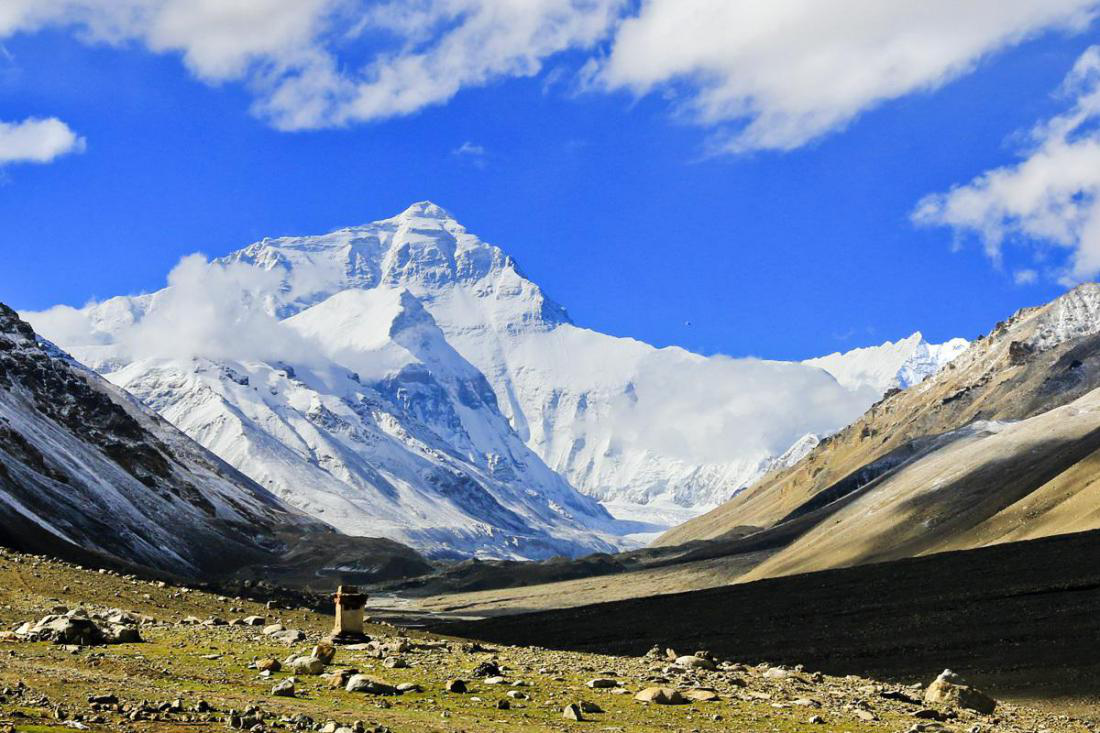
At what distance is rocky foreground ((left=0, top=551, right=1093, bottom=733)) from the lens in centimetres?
2703

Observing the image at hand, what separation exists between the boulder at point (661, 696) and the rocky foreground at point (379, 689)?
4cm

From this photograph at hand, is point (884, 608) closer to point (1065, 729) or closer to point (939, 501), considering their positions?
point (1065, 729)

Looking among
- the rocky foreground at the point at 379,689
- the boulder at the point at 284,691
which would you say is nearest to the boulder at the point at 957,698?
the rocky foreground at the point at 379,689

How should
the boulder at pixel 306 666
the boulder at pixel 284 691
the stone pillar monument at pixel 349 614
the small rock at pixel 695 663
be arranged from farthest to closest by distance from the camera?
the small rock at pixel 695 663 → the stone pillar monument at pixel 349 614 → the boulder at pixel 306 666 → the boulder at pixel 284 691

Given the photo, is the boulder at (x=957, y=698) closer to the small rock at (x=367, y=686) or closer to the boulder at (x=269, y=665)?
the small rock at (x=367, y=686)

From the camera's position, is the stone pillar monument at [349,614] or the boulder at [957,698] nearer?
the boulder at [957,698]

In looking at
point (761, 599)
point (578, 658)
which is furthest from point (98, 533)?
point (578, 658)

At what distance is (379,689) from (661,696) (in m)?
7.43

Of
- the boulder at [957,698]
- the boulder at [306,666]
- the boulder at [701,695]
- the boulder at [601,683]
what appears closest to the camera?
the boulder at [306,666]

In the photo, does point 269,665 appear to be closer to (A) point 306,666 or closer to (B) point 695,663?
(A) point 306,666

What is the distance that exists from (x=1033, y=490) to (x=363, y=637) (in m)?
136

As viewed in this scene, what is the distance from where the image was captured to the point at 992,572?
112125mm

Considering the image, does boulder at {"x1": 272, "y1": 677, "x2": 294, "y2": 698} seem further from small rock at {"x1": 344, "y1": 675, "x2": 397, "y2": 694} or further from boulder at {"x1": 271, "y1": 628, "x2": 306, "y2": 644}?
boulder at {"x1": 271, "y1": 628, "x2": 306, "y2": 644}

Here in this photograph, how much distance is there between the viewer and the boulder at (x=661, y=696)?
34562mm
